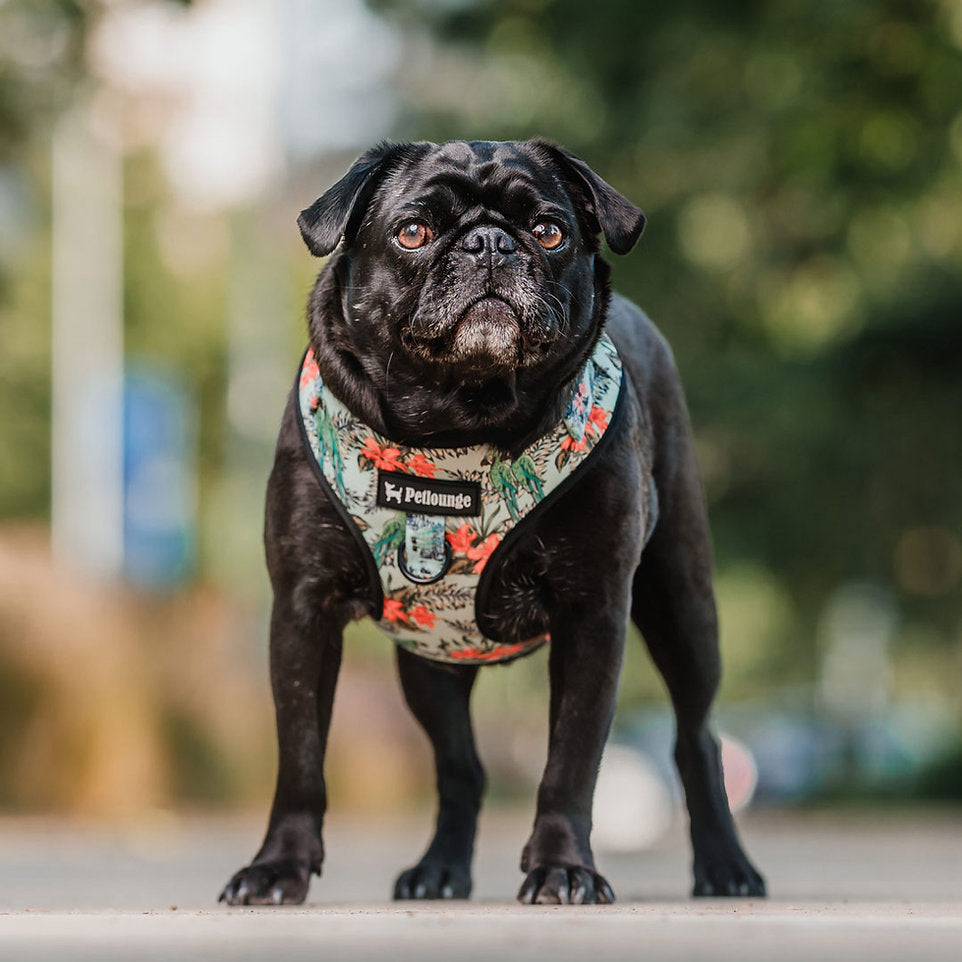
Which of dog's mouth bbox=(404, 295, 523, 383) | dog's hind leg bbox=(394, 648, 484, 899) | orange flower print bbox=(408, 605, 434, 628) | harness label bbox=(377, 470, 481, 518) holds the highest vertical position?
dog's mouth bbox=(404, 295, 523, 383)

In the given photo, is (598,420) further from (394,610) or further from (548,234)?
(394,610)

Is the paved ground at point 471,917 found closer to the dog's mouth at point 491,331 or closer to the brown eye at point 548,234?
the dog's mouth at point 491,331

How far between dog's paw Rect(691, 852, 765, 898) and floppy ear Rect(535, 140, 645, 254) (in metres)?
1.85

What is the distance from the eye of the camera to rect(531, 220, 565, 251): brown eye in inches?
202

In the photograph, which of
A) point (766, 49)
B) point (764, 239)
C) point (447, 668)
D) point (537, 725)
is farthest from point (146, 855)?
point (537, 725)

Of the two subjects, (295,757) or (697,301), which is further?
(697,301)

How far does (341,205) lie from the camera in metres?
5.06

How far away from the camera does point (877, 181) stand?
1473 cm

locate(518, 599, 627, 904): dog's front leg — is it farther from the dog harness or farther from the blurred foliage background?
the blurred foliage background

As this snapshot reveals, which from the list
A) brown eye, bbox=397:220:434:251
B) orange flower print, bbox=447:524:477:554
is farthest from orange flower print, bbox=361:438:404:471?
brown eye, bbox=397:220:434:251

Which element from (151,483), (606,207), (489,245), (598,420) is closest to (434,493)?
(598,420)

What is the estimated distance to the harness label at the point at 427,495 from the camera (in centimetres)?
509

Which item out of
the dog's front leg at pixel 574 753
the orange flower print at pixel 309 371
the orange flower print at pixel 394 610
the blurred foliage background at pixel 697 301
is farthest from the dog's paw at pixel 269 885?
the blurred foliage background at pixel 697 301

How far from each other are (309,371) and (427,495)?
503 mm
